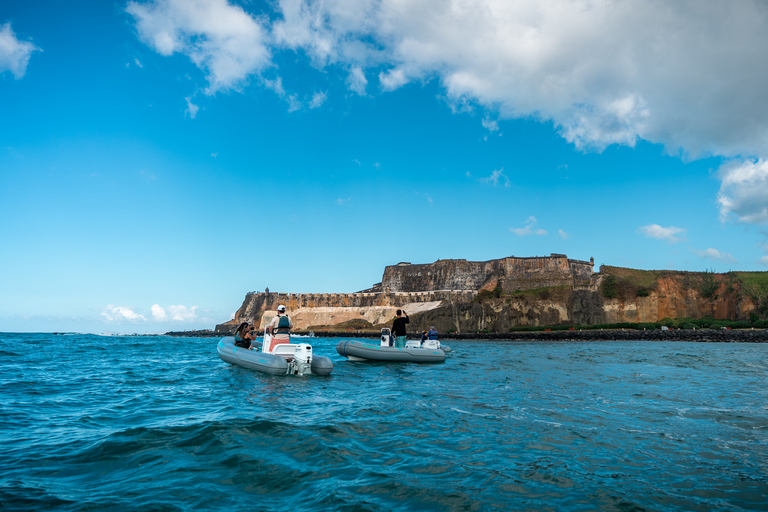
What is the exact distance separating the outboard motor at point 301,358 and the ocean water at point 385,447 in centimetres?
145

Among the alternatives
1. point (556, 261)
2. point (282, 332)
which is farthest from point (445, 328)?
point (282, 332)

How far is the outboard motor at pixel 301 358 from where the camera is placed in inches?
551

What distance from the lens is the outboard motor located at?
1398 cm

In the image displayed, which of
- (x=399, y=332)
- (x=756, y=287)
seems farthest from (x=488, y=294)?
(x=399, y=332)

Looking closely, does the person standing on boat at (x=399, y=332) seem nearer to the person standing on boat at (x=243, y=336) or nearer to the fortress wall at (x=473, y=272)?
the person standing on boat at (x=243, y=336)

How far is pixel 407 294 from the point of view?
3652 inches

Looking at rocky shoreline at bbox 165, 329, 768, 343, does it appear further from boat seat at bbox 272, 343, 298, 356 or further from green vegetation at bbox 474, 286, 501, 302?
boat seat at bbox 272, 343, 298, 356

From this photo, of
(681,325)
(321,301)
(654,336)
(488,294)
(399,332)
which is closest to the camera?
(399,332)

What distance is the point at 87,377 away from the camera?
1492 centimetres

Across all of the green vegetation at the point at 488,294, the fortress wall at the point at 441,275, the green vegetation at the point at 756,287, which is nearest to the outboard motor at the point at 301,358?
the green vegetation at the point at 488,294

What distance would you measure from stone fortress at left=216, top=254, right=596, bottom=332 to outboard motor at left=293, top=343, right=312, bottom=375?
66.0m

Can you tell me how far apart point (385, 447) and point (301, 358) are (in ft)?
25.9

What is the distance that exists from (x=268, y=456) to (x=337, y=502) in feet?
6.43

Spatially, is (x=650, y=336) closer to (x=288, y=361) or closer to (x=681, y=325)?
(x=681, y=325)
